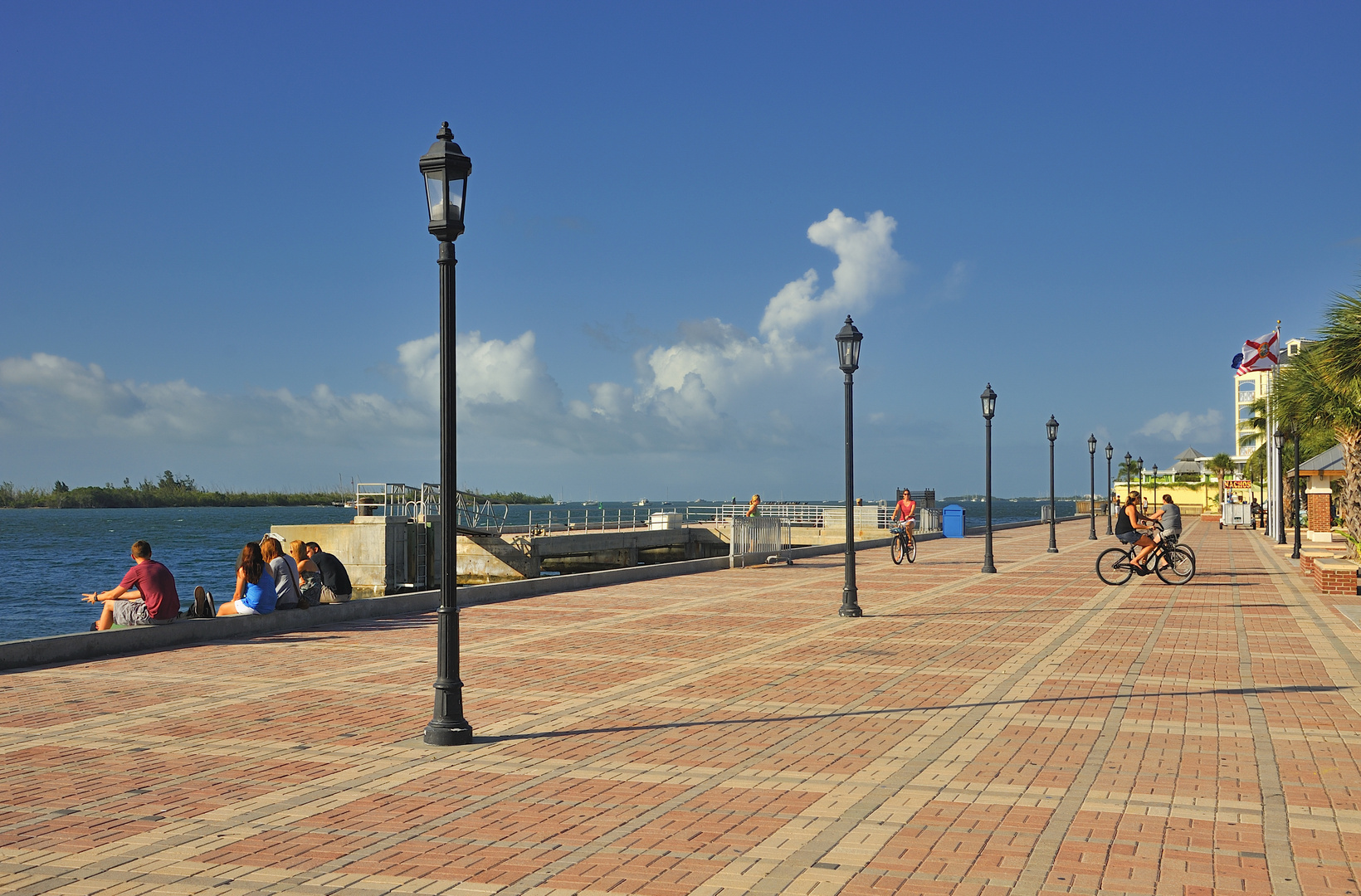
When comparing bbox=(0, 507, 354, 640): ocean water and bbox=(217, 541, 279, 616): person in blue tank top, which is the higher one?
bbox=(217, 541, 279, 616): person in blue tank top

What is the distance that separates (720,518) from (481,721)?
45.8 m

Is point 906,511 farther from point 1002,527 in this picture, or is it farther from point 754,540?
point 1002,527

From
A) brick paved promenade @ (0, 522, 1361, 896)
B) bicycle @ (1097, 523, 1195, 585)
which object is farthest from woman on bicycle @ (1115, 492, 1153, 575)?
brick paved promenade @ (0, 522, 1361, 896)

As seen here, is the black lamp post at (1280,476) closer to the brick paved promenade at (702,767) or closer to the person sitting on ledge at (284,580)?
the brick paved promenade at (702,767)

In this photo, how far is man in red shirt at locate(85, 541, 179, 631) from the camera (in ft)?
40.0

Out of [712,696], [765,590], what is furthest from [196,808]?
[765,590]

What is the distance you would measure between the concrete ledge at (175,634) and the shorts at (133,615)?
108 millimetres

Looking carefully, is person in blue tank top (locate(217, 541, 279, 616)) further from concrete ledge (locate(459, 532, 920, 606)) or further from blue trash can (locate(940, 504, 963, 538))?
blue trash can (locate(940, 504, 963, 538))

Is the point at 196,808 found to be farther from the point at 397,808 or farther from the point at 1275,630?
the point at 1275,630

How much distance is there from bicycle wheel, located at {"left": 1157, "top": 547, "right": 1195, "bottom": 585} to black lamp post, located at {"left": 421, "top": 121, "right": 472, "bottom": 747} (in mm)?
15980

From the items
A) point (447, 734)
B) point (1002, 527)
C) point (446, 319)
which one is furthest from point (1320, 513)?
point (447, 734)

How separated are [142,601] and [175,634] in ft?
1.69

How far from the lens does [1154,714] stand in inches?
334

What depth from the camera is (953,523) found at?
1698 inches
